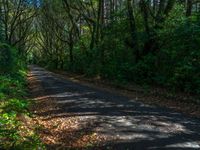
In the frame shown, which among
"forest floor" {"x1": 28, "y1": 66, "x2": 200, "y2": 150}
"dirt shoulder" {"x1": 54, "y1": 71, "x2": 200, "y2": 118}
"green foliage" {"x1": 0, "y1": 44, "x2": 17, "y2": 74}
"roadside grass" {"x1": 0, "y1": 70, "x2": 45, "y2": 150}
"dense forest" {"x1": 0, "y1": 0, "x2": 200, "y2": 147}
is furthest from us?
"green foliage" {"x1": 0, "y1": 44, "x2": 17, "y2": 74}

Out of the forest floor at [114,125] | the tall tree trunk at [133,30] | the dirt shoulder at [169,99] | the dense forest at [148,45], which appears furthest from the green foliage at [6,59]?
the tall tree trunk at [133,30]

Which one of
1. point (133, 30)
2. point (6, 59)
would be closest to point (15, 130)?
point (6, 59)

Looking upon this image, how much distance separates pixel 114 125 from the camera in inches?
470

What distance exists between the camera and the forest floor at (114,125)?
32.2 ft

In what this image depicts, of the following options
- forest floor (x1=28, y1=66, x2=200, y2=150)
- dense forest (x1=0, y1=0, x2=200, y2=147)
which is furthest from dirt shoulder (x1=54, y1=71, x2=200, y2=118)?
dense forest (x1=0, y1=0, x2=200, y2=147)

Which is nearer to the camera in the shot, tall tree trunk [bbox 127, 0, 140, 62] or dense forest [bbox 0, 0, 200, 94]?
dense forest [bbox 0, 0, 200, 94]

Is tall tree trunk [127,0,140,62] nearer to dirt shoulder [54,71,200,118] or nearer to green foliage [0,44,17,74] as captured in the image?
dirt shoulder [54,71,200,118]

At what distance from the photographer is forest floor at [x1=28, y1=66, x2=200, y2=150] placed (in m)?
9.82

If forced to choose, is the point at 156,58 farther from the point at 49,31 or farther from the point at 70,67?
the point at 49,31

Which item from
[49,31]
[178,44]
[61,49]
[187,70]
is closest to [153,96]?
[187,70]

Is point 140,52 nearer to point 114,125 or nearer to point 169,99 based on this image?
point 169,99

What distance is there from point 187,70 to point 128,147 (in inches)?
A: 421

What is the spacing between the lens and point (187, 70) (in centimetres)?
1928

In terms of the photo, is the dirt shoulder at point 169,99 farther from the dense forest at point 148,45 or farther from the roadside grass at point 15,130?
the roadside grass at point 15,130
